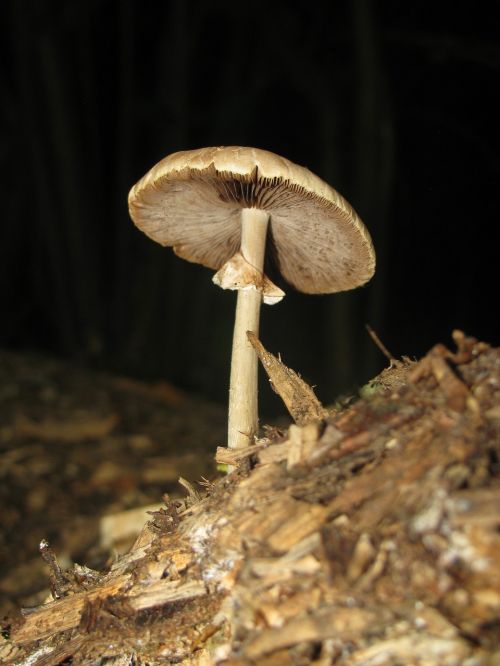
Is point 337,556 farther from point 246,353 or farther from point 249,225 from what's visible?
point 249,225

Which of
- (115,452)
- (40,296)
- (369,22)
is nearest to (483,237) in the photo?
(369,22)

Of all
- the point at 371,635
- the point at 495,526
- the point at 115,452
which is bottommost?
the point at 371,635

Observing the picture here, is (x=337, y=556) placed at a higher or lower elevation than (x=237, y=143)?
lower

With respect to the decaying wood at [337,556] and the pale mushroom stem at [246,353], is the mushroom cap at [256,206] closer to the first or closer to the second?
the pale mushroom stem at [246,353]

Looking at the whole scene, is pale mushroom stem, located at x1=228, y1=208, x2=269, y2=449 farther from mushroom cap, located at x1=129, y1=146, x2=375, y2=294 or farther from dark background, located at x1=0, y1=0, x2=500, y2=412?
dark background, located at x1=0, y1=0, x2=500, y2=412

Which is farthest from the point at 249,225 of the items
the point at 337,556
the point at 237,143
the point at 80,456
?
the point at 237,143

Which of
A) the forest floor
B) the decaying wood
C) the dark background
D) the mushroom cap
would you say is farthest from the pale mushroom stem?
the dark background

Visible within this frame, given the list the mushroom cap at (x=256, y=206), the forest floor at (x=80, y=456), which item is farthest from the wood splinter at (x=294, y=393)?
the forest floor at (x=80, y=456)

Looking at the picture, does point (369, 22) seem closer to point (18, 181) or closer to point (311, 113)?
point (311, 113)
